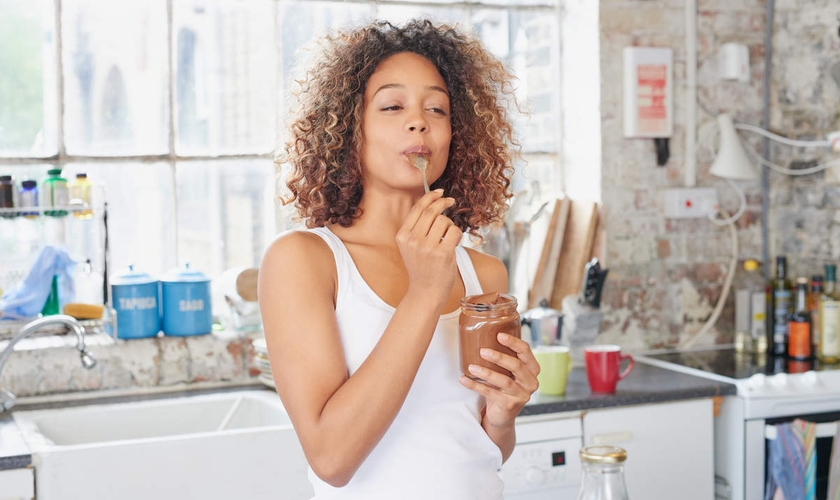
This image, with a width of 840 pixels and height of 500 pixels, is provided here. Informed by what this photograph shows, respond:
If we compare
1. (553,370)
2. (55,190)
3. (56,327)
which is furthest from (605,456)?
(56,327)

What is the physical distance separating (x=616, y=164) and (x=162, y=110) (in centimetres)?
143

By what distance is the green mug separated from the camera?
7.86ft

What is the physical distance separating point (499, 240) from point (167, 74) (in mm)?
1118

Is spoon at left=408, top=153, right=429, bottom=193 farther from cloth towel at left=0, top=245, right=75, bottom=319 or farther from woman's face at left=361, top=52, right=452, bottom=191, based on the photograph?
cloth towel at left=0, top=245, right=75, bottom=319

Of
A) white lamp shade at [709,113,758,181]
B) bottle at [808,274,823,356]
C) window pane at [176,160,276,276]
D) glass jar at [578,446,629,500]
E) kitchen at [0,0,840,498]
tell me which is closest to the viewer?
glass jar at [578,446,629,500]

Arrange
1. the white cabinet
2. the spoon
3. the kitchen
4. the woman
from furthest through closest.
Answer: the kitchen → the white cabinet → the spoon → the woman

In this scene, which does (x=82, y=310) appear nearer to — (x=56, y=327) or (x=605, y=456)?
(x=56, y=327)

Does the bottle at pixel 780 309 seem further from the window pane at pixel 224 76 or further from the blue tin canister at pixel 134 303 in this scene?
the blue tin canister at pixel 134 303

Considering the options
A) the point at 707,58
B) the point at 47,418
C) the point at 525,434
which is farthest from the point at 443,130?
the point at 707,58

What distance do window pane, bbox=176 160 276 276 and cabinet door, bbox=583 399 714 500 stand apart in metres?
1.17

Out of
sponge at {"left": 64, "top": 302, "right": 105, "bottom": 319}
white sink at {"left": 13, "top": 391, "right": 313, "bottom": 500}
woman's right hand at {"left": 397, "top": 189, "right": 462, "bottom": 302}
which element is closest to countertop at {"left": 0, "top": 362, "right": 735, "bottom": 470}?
white sink at {"left": 13, "top": 391, "right": 313, "bottom": 500}

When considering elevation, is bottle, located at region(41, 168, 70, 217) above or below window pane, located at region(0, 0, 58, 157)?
below

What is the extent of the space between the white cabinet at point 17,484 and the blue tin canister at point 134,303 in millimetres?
644

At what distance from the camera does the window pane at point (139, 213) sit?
2.75 metres
